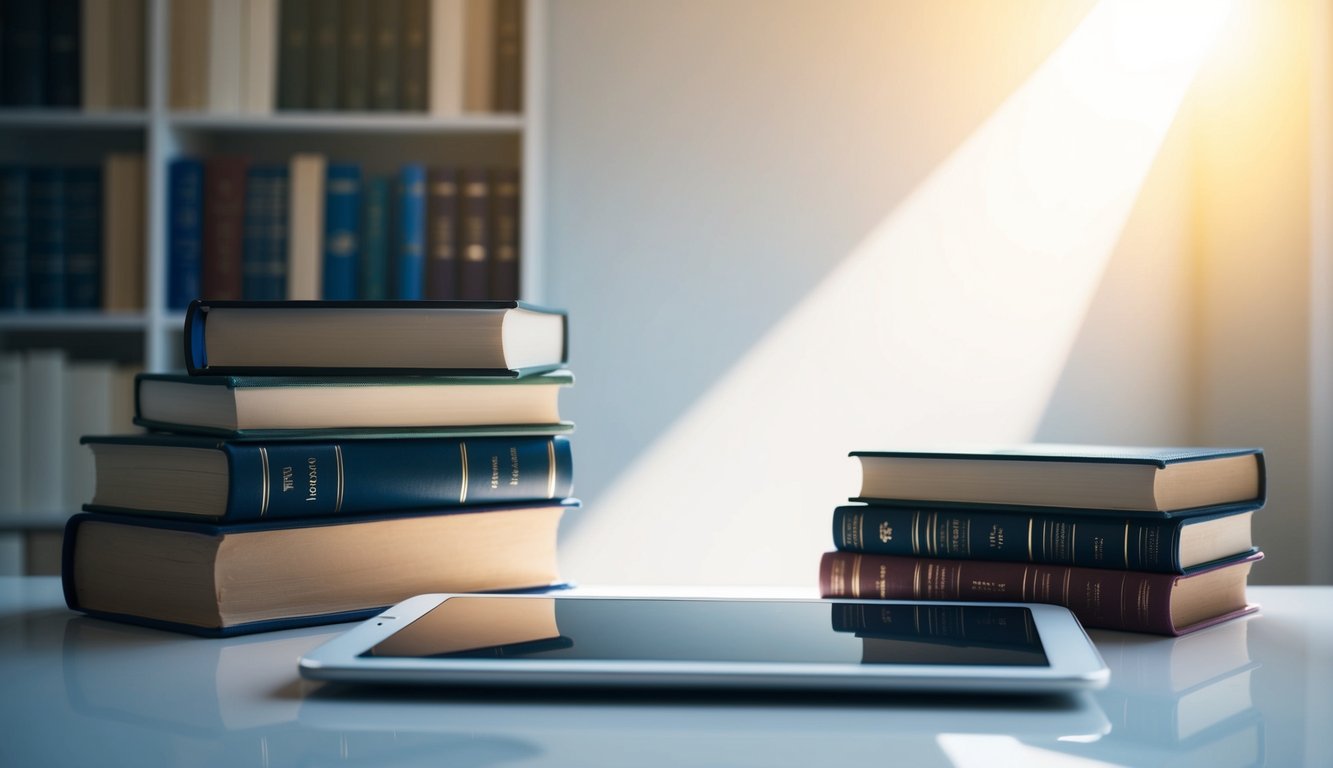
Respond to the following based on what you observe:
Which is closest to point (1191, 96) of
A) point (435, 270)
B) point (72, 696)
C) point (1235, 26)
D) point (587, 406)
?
point (1235, 26)

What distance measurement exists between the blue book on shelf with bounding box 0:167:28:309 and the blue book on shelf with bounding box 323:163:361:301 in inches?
20.4

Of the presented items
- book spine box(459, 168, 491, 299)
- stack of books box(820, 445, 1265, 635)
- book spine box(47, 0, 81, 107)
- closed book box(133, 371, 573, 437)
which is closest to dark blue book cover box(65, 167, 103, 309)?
book spine box(47, 0, 81, 107)

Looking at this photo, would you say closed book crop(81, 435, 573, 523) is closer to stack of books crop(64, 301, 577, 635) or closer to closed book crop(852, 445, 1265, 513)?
stack of books crop(64, 301, 577, 635)

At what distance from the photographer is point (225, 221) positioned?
75.8 inches

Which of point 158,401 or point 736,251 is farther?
point 736,251

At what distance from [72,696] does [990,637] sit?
46cm

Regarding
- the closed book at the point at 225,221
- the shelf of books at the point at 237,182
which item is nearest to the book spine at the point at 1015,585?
the shelf of books at the point at 237,182

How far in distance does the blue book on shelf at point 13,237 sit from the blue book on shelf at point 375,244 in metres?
0.58

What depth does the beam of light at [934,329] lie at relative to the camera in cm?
216

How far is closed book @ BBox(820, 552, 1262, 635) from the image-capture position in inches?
27.4

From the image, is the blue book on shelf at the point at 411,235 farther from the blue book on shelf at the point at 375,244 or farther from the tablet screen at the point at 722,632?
the tablet screen at the point at 722,632

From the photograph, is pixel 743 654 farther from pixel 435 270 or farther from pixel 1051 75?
pixel 1051 75

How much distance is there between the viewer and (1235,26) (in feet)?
6.91

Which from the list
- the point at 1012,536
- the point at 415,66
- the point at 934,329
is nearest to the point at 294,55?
the point at 415,66
